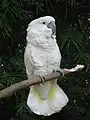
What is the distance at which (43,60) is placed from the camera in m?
1.36

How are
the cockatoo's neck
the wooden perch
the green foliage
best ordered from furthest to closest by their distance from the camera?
the green foliage < the cockatoo's neck < the wooden perch

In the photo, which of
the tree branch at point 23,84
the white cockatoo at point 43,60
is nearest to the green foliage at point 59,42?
the white cockatoo at point 43,60

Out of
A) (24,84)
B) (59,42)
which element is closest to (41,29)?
(24,84)

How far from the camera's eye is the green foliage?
1.80 meters

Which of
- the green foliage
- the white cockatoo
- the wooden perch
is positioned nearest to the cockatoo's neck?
the white cockatoo

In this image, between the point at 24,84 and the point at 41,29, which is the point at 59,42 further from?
the point at 24,84

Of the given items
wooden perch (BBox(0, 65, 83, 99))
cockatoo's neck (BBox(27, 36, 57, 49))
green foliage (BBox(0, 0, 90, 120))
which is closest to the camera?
wooden perch (BBox(0, 65, 83, 99))

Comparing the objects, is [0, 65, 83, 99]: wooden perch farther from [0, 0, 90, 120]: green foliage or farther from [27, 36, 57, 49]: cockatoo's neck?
[0, 0, 90, 120]: green foliage

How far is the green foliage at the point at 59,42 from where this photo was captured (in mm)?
1802

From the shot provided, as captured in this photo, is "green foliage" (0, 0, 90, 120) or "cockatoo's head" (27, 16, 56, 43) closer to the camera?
"cockatoo's head" (27, 16, 56, 43)

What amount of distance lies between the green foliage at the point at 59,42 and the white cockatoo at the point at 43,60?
0.38 metres

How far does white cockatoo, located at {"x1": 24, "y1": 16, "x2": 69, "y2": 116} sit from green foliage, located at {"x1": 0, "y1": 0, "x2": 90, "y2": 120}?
376 millimetres

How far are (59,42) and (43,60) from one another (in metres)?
0.50

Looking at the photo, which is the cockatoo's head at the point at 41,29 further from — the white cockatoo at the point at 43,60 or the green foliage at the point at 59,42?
the green foliage at the point at 59,42
